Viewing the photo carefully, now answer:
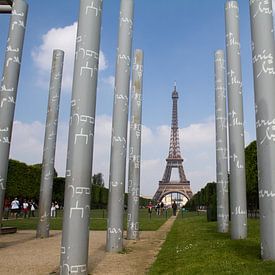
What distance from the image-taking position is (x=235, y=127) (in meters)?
14.1

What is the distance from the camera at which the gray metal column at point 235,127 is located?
1361cm

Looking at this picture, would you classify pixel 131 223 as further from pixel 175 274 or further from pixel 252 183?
pixel 252 183

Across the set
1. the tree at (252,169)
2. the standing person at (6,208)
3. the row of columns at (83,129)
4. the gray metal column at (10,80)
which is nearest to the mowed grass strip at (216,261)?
the row of columns at (83,129)

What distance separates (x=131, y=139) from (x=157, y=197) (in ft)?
319

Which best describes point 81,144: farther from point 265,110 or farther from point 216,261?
point 265,110

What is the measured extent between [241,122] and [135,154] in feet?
17.6

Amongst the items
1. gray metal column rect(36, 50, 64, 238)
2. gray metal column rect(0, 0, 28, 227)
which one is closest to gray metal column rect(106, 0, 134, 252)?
gray metal column rect(0, 0, 28, 227)

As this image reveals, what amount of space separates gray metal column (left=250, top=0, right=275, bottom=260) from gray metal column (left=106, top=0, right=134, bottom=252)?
5.10 meters

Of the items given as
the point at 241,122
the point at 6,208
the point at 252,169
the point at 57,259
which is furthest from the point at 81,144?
the point at 6,208

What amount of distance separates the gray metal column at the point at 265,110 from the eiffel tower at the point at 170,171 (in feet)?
334

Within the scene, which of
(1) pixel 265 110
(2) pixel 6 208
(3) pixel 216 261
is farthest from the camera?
(2) pixel 6 208

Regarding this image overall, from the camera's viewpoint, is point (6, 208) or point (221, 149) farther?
point (6, 208)

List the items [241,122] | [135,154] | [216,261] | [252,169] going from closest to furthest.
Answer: [216,261], [241,122], [135,154], [252,169]

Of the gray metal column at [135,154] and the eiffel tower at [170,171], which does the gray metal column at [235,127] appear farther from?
the eiffel tower at [170,171]
